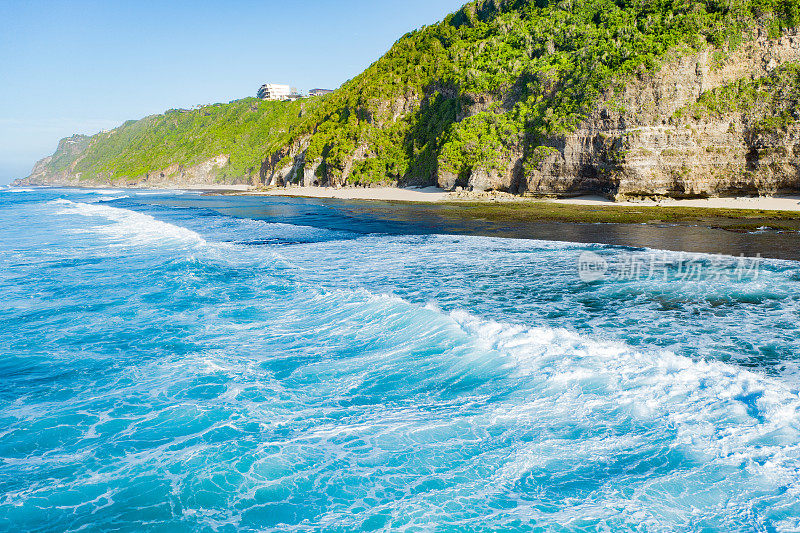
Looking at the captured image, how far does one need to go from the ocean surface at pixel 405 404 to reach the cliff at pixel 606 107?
33.0m

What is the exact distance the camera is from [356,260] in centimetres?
2242

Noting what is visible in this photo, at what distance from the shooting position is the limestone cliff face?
141ft

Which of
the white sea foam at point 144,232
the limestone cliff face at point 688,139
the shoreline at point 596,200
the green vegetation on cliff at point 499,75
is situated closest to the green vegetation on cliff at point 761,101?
the limestone cliff face at point 688,139

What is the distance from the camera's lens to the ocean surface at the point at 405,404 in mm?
5848

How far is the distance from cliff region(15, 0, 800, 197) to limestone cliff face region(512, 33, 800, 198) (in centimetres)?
11

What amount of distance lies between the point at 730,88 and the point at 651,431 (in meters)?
53.7

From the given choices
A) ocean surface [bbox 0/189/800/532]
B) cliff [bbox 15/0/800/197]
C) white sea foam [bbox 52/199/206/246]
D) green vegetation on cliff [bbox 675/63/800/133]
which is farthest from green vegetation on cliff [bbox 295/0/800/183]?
ocean surface [bbox 0/189/800/532]

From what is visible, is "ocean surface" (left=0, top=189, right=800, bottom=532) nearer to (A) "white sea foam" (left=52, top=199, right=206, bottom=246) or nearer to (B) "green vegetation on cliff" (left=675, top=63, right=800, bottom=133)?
(A) "white sea foam" (left=52, top=199, right=206, bottom=246)

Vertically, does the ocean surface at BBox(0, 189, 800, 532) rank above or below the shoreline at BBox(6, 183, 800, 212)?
below

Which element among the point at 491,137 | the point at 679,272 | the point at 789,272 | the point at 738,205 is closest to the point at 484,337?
the point at 679,272

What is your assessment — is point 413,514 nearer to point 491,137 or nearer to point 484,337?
point 484,337

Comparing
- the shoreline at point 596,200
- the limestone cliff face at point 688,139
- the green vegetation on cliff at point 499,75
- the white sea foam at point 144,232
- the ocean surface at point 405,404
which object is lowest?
the ocean surface at point 405,404

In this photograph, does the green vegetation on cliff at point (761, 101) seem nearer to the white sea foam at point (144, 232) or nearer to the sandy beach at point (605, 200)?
the sandy beach at point (605, 200)

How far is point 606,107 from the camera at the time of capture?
5078 centimetres
